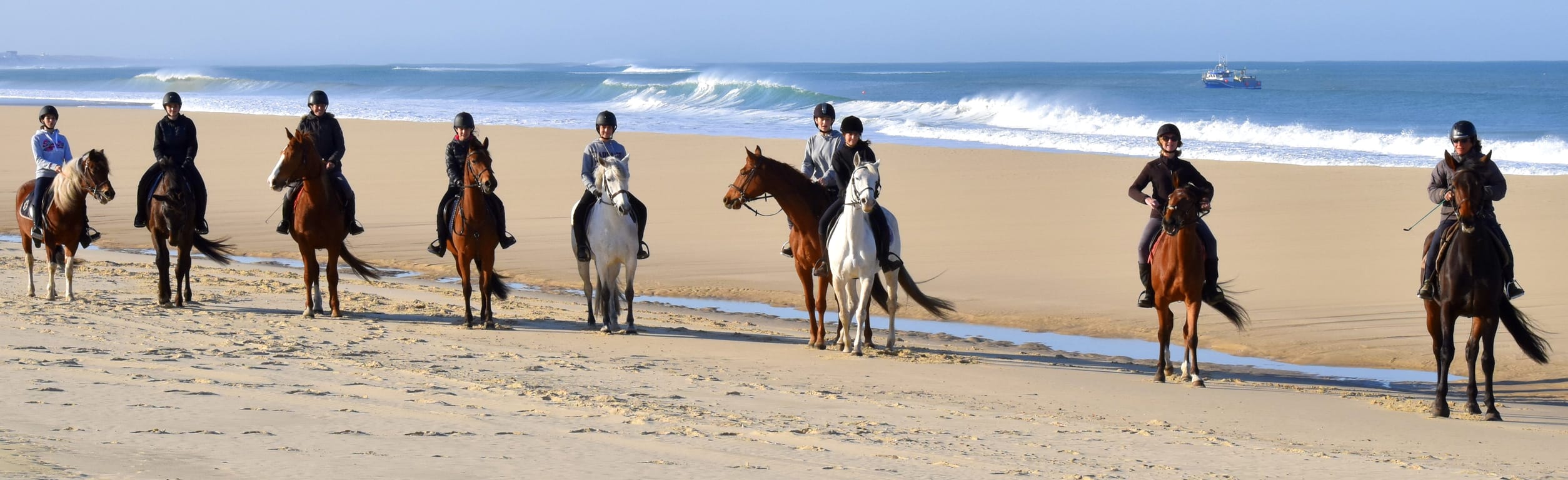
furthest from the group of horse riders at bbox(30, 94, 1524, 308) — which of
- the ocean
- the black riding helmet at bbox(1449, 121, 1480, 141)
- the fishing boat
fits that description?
the fishing boat

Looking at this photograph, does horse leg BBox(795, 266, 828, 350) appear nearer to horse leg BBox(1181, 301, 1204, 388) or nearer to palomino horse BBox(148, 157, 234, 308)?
horse leg BBox(1181, 301, 1204, 388)

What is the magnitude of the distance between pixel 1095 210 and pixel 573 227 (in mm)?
8696

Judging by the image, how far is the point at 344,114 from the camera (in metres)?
44.3

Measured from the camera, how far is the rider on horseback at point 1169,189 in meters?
8.45

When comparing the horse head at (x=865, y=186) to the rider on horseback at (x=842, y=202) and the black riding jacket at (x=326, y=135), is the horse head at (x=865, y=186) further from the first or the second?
the black riding jacket at (x=326, y=135)

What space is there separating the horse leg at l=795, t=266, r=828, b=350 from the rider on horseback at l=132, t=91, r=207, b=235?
4654 millimetres

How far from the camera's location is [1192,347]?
335 inches

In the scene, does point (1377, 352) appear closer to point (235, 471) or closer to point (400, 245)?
point (235, 471)

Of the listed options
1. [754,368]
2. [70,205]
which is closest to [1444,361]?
[754,368]

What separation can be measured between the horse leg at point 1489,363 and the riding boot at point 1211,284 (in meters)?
1.50

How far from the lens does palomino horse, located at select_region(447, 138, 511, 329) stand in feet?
33.0


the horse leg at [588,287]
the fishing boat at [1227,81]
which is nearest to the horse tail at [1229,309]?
the horse leg at [588,287]

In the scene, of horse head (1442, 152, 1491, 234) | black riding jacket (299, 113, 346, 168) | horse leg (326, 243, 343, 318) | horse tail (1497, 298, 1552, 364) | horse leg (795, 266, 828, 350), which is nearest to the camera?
horse head (1442, 152, 1491, 234)

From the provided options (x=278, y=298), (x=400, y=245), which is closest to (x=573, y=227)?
(x=278, y=298)
